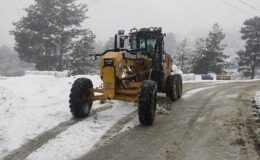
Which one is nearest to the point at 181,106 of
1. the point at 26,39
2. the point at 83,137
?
the point at 83,137

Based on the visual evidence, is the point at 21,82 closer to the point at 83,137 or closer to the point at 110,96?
the point at 110,96

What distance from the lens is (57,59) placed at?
53.3m

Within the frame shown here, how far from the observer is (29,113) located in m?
11.4

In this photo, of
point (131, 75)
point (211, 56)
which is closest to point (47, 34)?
point (211, 56)

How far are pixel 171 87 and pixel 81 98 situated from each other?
5094mm

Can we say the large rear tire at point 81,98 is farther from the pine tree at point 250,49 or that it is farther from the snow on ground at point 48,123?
the pine tree at point 250,49

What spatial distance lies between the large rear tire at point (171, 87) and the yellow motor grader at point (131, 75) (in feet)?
1.18

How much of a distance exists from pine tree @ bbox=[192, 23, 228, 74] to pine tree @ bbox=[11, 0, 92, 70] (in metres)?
19.3

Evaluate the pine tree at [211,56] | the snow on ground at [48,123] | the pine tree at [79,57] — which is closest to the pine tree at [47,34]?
Result: the pine tree at [79,57]

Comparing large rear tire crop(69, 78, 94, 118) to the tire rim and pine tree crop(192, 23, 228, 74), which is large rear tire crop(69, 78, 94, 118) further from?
pine tree crop(192, 23, 228, 74)

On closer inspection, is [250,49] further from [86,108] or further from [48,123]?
[48,123]

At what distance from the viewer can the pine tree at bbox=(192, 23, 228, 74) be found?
61031mm

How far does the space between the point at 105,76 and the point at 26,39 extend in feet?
137

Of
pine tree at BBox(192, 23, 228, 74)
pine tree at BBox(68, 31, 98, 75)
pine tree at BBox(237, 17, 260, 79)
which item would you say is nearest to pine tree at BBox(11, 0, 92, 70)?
pine tree at BBox(68, 31, 98, 75)
